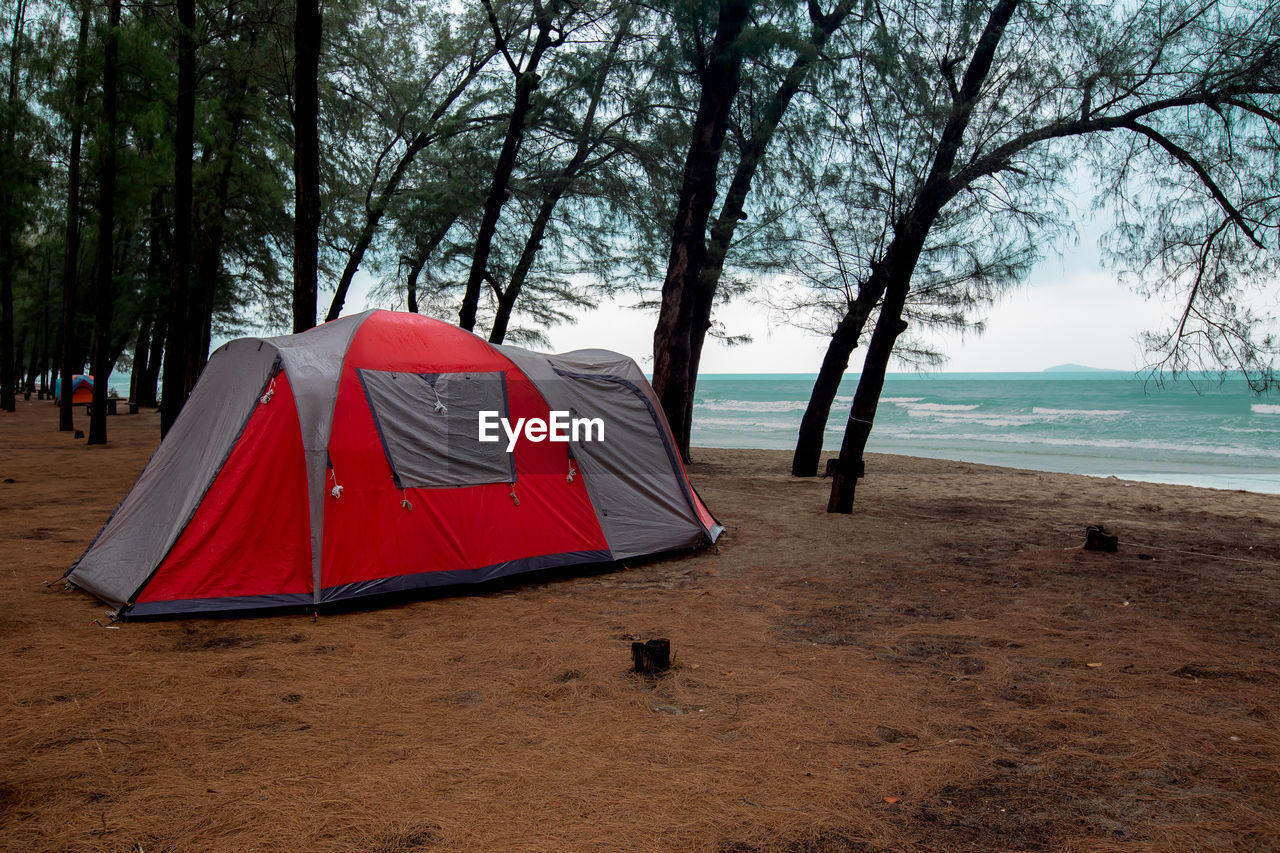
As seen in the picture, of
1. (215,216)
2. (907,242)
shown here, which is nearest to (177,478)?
(907,242)

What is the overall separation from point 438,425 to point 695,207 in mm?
6120

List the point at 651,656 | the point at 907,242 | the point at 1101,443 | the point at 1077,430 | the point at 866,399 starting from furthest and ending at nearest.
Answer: the point at 1077,430 → the point at 1101,443 → the point at 866,399 → the point at 907,242 → the point at 651,656

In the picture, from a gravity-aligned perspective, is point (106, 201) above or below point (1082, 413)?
above

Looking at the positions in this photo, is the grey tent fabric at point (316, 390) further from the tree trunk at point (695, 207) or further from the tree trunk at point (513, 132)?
the tree trunk at point (513, 132)

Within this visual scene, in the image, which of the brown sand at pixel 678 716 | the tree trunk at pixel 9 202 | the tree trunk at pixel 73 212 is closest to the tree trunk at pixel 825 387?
the brown sand at pixel 678 716

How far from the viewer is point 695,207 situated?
10.7m

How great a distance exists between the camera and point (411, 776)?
2988 mm

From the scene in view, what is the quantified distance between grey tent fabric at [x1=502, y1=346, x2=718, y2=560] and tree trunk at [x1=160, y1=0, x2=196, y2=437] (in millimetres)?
7544

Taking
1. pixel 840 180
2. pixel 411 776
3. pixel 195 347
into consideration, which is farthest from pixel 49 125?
pixel 411 776

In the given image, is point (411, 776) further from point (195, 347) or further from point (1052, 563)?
point (195, 347)

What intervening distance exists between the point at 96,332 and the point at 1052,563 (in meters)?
14.9

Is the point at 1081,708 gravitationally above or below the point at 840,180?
below

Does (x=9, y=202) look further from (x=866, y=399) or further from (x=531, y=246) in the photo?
(x=866, y=399)

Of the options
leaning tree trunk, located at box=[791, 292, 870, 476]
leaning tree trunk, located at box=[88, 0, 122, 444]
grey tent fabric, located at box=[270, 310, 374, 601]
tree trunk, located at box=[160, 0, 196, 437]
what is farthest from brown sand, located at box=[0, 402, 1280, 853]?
leaning tree trunk, located at box=[88, 0, 122, 444]
